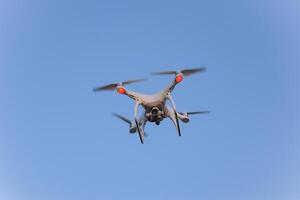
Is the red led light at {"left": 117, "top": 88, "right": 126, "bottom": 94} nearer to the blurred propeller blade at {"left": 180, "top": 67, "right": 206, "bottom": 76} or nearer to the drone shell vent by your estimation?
the drone shell vent

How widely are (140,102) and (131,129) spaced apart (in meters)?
8.86

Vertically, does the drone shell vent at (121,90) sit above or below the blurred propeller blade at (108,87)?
below

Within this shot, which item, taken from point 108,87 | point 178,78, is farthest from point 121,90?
point 178,78

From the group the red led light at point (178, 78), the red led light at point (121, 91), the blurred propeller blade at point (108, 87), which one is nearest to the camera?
the red led light at point (178, 78)

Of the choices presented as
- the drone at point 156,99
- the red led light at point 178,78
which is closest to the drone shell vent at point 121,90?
the drone at point 156,99

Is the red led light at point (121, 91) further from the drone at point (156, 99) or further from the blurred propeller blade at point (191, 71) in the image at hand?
the blurred propeller blade at point (191, 71)

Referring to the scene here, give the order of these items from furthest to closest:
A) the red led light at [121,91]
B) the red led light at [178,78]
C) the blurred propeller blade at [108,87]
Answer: the blurred propeller blade at [108,87] < the red led light at [121,91] < the red led light at [178,78]

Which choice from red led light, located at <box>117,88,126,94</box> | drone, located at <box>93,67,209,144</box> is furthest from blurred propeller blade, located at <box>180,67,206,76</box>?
red led light, located at <box>117,88,126,94</box>

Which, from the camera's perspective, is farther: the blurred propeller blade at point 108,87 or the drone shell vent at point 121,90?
the blurred propeller blade at point 108,87

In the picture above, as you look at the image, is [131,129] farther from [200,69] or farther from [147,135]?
[200,69]

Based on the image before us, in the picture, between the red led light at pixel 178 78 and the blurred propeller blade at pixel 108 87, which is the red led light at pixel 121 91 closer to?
the blurred propeller blade at pixel 108 87

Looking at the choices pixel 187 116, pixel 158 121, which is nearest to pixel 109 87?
pixel 158 121

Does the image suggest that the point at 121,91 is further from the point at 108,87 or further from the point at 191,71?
the point at 191,71

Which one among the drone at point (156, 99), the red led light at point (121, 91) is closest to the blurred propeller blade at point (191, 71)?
the drone at point (156, 99)
